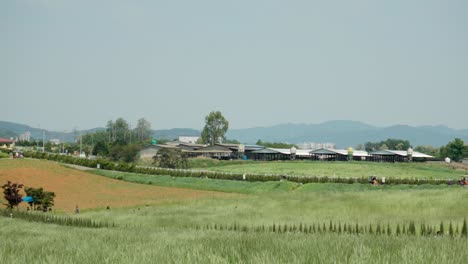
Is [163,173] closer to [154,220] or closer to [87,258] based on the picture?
[154,220]

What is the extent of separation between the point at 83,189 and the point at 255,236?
70.1m

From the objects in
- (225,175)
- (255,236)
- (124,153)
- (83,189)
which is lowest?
(83,189)

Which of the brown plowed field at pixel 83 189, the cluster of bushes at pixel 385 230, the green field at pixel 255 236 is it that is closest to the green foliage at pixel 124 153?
the brown plowed field at pixel 83 189

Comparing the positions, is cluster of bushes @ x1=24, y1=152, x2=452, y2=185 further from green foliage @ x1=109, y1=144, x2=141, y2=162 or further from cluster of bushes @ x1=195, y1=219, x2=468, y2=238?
cluster of bushes @ x1=195, y1=219, x2=468, y2=238

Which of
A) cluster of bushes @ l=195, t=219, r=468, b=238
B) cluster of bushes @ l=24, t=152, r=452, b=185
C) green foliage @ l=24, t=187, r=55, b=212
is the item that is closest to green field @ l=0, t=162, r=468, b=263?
cluster of bushes @ l=195, t=219, r=468, b=238

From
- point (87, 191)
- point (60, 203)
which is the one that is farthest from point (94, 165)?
point (60, 203)

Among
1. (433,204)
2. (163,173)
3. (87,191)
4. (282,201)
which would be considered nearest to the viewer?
(433,204)

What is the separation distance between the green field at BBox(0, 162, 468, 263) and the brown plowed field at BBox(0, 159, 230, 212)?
12.8m

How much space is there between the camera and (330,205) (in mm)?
47875

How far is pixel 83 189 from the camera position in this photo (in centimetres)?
8231

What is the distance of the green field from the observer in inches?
405

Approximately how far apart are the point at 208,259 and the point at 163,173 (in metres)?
104

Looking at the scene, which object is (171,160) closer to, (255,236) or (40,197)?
(40,197)

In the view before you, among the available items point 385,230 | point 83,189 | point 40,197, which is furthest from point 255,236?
point 83,189
